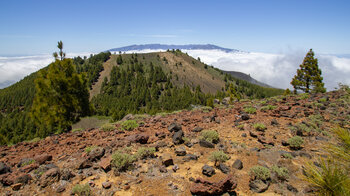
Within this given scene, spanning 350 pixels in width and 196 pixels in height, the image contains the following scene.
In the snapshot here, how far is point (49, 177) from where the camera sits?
18.8 ft

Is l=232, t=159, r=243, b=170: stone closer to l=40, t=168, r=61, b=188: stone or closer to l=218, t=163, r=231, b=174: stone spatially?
l=218, t=163, r=231, b=174: stone

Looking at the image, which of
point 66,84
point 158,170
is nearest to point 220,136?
point 158,170

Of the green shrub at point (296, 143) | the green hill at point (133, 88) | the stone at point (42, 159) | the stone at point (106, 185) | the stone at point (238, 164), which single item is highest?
the green shrub at point (296, 143)

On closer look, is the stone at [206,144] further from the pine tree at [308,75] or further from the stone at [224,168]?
the pine tree at [308,75]

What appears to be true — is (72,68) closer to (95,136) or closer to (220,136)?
(95,136)

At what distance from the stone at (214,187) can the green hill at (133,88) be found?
178 feet

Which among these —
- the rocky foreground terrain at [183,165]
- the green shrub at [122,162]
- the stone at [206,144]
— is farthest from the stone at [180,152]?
the green shrub at [122,162]

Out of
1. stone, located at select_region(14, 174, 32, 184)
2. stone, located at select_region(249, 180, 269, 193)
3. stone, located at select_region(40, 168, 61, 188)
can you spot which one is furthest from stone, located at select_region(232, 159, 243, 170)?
stone, located at select_region(14, 174, 32, 184)

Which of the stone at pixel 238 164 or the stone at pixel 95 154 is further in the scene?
the stone at pixel 95 154

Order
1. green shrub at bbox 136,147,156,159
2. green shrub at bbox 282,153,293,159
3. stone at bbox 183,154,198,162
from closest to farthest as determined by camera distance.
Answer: green shrub at bbox 282,153,293,159 < stone at bbox 183,154,198,162 < green shrub at bbox 136,147,156,159

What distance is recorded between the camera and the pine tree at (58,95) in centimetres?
1966

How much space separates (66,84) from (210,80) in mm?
124583

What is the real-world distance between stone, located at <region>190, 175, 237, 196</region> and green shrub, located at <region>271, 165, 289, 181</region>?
1.70m

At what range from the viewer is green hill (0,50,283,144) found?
78750 millimetres
